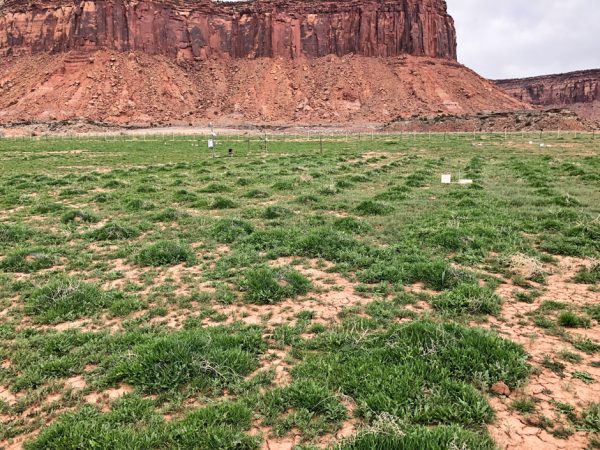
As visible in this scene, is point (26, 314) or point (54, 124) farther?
point (54, 124)

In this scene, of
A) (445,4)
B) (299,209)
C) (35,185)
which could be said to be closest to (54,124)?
(35,185)

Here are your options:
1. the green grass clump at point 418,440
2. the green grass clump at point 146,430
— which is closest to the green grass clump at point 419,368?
the green grass clump at point 418,440

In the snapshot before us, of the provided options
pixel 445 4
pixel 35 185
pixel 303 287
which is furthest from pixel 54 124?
pixel 445 4

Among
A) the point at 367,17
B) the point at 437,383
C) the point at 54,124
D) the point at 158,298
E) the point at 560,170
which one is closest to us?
the point at 437,383

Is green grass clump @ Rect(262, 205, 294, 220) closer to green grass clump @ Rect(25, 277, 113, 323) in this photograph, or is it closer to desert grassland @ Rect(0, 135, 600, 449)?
desert grassland @ Rect(0, 135, 600, 449)

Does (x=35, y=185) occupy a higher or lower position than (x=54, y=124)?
lower

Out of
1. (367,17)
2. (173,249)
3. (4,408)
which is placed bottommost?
(4,408)

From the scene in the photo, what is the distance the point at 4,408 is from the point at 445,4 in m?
171

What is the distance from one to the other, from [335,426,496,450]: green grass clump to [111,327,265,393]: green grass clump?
1701mm

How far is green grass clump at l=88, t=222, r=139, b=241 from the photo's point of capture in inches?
423

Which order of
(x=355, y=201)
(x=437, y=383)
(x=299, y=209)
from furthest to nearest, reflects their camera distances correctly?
(x=355, y=201) < (x=299, y=209) < (x=437, y=383)

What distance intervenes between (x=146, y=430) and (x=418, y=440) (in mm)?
2578

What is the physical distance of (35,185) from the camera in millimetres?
18984

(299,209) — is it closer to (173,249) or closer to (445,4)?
(173,249)
